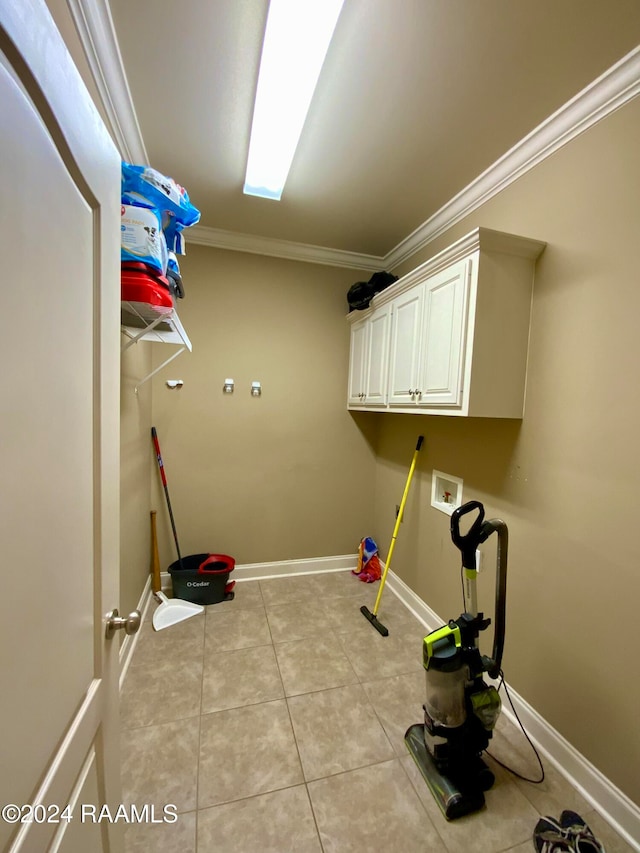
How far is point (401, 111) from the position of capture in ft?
4.80

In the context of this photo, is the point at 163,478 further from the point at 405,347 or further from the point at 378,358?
the point at 405,347

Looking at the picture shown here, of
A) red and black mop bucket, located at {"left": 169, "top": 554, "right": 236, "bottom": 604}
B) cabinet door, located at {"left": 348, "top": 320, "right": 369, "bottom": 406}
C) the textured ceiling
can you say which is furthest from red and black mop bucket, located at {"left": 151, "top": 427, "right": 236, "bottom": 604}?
the textured ceiling

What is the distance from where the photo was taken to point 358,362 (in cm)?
274

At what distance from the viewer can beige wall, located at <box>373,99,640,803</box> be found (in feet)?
4.02

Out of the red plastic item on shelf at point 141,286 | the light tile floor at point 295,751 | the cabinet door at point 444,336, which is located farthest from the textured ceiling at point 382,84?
the light tile floor at point 295,751

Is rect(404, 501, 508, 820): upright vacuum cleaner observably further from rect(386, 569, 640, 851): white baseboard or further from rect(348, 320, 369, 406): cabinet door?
rect(348, 320, 369, 406): cabinet door

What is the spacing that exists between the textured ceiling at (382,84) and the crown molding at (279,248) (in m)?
0.44

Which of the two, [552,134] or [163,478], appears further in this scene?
[163,478]

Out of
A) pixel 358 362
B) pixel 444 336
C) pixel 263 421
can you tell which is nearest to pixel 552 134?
pixel 444 336

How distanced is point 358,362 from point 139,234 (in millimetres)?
1848

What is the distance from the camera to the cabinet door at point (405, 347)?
1962mm

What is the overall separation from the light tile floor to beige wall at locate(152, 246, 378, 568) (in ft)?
2.62

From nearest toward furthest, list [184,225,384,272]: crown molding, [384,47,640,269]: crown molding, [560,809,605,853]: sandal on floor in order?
[560,809,605,853]: sandal on floor, [384,47,640,269]: crown molding, [184,225,384,272]: crown molding

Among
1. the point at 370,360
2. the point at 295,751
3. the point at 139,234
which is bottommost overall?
the point at 295,751
